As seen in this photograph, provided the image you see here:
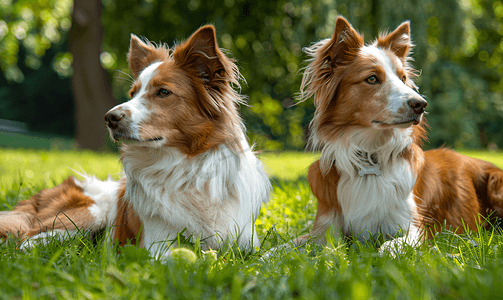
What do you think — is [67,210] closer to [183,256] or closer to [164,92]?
[164,92]

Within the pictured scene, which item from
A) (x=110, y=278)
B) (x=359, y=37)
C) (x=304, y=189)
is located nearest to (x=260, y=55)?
(x=304, y=189)

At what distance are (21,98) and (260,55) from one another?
26844mm

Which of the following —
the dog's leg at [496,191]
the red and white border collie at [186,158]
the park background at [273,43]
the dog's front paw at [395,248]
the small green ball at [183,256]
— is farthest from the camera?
the park background at [273,43]

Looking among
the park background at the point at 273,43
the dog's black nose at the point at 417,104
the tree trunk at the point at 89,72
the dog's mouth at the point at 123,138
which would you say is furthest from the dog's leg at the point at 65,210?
the tree trunk at the point at 89,72

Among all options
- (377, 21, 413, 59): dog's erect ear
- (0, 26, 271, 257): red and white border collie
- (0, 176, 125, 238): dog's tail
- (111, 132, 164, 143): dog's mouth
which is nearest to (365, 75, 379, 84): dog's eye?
(377, 21, 413, 59): dog's erect ear

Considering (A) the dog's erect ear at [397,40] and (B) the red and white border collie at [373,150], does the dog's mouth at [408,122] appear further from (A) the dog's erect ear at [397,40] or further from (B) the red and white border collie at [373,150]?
(A) the dog's erect ear at [397,40]

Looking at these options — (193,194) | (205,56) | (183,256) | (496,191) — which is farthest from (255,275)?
(496,191)

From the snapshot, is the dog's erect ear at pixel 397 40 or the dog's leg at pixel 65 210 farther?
the dog's erect ear at pixel 397 40

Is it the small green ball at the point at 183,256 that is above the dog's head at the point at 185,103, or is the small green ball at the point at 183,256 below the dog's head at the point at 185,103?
below

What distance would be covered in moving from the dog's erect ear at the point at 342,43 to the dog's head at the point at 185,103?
0.89 metres

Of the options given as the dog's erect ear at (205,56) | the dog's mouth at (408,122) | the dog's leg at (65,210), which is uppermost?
the dog's erect ear at (205,56)

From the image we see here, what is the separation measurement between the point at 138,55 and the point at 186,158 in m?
1.15

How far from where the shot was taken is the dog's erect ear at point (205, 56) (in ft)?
9.89

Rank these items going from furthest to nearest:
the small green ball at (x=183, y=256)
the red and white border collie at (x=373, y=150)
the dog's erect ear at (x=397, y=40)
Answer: the dog's erect ear at (x=397, y=40) < the red and white border collie at (x=373, y=150) < the small green ball at (x=183, y=256)
